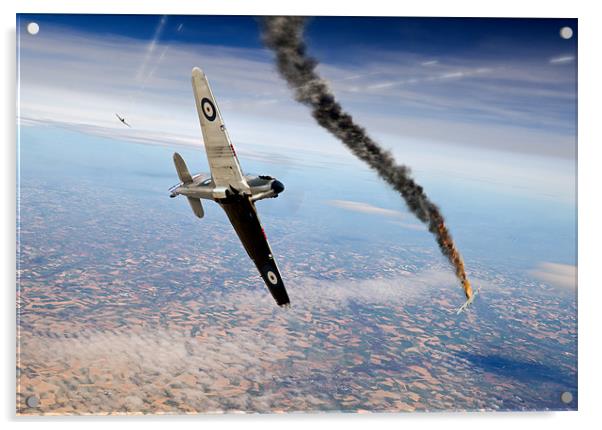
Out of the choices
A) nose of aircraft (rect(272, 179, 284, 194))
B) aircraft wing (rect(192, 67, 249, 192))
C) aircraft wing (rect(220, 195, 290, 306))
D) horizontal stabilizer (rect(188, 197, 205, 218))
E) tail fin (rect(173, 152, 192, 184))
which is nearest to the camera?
aircraft wing (rect(192, 67, 249, 192))

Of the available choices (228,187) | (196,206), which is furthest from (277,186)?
(196,206)

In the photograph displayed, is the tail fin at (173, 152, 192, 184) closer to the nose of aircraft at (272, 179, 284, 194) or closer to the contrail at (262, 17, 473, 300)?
the nose of aircraft at (272, 179, 284, 194)

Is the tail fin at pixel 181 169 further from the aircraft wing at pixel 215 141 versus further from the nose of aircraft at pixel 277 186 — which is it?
the nose of aircraft at pixel 277 186

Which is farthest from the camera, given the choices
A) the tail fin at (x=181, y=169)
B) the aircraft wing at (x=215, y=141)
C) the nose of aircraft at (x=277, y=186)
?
the tail fin at (x=181, y=169)

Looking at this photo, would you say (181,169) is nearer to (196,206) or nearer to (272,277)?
(196,206)

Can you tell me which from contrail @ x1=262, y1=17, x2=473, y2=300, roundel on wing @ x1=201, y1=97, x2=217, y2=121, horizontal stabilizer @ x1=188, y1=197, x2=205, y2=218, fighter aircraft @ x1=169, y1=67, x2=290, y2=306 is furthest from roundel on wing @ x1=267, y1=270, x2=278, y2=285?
roundel on wing @ x1=201, y1=97, x2=217, y2=121

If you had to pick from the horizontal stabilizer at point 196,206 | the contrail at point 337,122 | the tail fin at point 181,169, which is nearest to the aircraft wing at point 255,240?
the horizontal stabilizer at point 196,206
